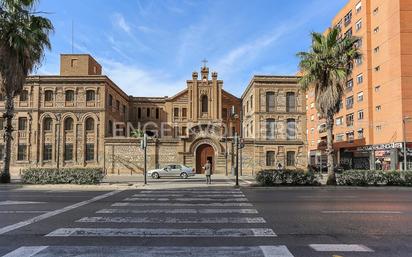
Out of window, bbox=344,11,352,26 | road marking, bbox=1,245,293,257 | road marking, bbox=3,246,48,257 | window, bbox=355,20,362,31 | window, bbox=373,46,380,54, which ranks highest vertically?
window, bbox=344,11,352,26

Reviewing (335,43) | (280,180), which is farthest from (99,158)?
(335,43)

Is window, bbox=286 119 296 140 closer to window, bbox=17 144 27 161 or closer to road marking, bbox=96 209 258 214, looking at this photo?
window, bbox=17 144 27 161

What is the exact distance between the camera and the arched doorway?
139ft

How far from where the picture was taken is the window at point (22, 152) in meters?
41.1

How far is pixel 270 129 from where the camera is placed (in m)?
44.6

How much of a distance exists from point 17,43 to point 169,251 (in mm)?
19646

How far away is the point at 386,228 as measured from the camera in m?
8.95

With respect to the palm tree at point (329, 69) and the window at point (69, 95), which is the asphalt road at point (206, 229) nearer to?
the palm tree at point (329, 69)

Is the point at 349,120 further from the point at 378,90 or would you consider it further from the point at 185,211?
the point at 185,211

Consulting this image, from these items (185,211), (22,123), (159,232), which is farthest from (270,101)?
(159,232)

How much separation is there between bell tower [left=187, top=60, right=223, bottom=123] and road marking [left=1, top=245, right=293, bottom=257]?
140 feet

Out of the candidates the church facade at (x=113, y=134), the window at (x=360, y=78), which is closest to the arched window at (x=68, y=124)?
the church facade at (x=113, y=134)

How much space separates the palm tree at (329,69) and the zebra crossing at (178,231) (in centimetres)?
1174

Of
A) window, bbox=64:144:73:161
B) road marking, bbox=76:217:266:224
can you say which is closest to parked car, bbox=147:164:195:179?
window, bbox=64:144:73:161
